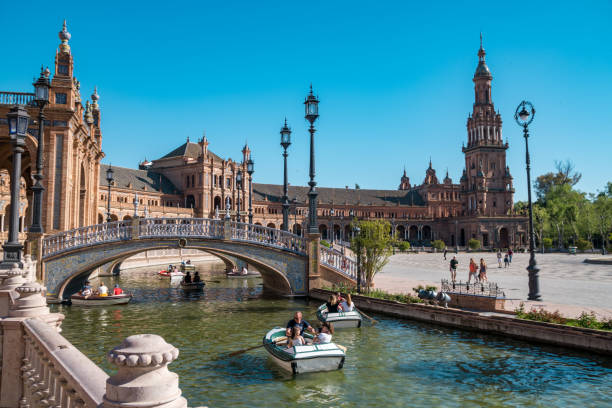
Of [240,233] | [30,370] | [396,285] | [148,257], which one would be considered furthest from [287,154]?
[148,257]

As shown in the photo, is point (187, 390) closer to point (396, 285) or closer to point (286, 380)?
point (286, 380)

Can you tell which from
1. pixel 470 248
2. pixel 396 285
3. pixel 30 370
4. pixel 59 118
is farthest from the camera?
pixel 470 248

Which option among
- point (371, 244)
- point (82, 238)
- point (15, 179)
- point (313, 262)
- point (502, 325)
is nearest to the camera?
point (15, 179)

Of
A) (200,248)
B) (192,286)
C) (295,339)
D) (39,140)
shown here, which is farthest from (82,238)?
(295,339)

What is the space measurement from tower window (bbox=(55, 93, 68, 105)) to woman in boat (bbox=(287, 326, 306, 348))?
25302 mm

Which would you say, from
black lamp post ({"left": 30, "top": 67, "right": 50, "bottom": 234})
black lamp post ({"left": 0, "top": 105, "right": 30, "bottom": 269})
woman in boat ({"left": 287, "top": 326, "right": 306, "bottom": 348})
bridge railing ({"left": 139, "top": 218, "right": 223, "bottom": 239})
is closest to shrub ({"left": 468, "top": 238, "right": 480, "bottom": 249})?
bridge railing ({"left": 139, "top": 218, "right": 223, "bottom": 239})

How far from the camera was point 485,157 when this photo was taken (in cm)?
13000

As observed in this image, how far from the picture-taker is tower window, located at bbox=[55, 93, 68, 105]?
3086 cm

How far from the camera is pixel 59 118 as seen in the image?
30.8 m

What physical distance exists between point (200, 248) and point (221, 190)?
79.7 meters

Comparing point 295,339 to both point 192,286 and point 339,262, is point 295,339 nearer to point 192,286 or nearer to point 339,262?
point 339,262

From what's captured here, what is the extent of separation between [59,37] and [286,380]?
2978 cm

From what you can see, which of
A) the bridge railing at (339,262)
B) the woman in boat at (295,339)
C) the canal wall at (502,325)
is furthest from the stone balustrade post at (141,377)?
the bridge railing at (339,262)

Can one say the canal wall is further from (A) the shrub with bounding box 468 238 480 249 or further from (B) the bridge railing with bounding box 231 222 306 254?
(A) the shrub with bounding box 468 238 480 249
